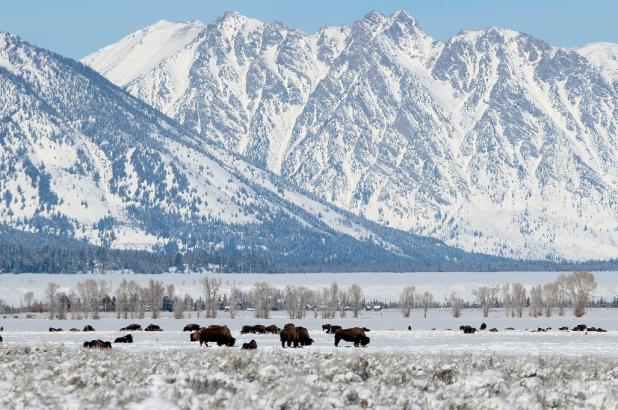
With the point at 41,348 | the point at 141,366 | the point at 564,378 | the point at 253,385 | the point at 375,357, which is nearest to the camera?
the point at 253,385

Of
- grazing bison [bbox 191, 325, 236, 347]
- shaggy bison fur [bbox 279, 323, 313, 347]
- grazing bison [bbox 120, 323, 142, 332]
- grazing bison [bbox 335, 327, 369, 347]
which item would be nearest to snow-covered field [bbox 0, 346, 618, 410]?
shaggy bison fur [bbox 279, 323, 313, 347]

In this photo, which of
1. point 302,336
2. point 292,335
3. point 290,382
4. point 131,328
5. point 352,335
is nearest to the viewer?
point 290,382

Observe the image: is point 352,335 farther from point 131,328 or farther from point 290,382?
point 131,328

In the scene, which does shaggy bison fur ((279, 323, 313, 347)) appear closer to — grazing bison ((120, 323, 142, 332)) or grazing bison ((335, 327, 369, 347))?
grazing bison ((335, 327, 369, 347))

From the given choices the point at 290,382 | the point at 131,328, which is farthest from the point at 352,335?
the point at 131,328

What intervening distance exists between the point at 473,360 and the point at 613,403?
1119 cm

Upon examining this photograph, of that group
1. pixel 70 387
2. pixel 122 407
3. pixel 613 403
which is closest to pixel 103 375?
pixel 70 387

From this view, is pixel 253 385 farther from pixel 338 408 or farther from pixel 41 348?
pixel 41 348

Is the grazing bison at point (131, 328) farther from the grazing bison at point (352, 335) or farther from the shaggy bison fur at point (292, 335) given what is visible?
the grazing bison at point (352, 335)

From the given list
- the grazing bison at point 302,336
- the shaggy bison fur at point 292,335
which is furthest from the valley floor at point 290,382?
the grazing bison at point 302,336

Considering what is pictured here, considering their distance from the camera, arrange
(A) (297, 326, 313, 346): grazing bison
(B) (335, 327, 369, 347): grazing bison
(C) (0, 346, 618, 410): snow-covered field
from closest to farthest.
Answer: (C) (0, 346, 618, 410): snow-covered field, (A) (297, 326, 313, 346): grazing bison, (B) (335, 327, 369, 347): grazing bison

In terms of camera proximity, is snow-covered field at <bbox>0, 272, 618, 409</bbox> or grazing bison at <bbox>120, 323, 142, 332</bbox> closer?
snow-covered field at <bbox>0, 272, 618, 409</bbox>

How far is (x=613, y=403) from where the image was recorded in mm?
26375

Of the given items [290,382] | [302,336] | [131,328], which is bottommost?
[290,382]
